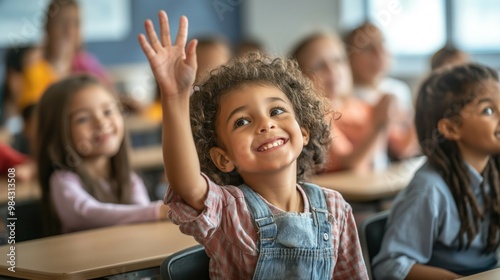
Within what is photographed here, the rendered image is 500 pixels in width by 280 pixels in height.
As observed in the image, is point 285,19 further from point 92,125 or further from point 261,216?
point 261,216

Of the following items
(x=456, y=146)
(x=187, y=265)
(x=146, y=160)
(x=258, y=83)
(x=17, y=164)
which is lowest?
(x=146, y=160)

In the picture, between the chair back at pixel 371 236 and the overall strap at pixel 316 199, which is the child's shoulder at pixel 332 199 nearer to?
the overall strap at pixel 316 199

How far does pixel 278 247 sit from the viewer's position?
61.2 inches

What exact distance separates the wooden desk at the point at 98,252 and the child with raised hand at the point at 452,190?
1.76 ft

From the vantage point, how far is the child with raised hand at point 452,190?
203 cm

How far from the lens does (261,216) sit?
1.56 meters


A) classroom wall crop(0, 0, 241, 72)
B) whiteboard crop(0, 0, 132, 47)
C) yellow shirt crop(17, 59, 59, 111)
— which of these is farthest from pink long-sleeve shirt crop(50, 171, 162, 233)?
classroom wall crop(0, 0, 241, 72)

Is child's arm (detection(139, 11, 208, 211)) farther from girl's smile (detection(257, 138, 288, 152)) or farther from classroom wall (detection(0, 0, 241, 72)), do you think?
classroom wall (detection(0, 0, 241, 72))

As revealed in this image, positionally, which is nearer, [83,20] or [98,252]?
[98,252]

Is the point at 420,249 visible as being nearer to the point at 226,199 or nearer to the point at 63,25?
the point at 226,199

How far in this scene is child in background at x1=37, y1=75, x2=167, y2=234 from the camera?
2.60 metres

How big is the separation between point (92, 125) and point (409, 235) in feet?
3.77

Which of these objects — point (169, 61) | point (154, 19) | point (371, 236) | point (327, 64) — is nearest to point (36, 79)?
point (327, 64)

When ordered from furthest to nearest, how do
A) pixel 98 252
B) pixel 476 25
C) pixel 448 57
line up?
pixel 476 25 → pixel 448 57 → pixel 98 252
